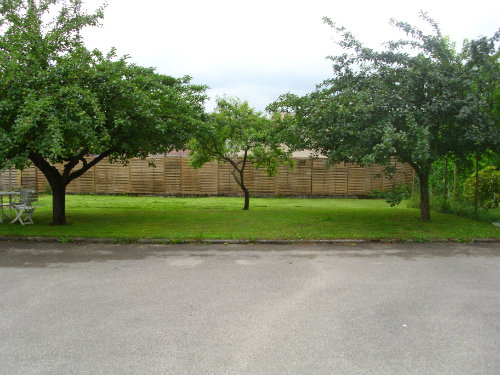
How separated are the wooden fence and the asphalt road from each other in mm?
13479

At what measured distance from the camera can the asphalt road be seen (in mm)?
3252

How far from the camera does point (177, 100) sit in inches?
399

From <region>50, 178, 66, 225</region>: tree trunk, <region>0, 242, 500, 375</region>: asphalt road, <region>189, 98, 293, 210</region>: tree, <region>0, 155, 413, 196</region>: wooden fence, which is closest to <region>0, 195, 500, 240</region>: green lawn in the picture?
<region>50, 178, 66, 225</region>: tree trunk

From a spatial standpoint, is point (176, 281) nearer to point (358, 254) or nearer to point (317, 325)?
point (317, 325)

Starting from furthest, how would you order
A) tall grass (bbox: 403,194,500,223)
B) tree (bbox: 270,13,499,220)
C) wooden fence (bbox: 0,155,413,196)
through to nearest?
wooden fence (bbox: 0,155,413,196) < tall grass (bbox: 403,194,500,223) < tree (bbox: 270,13,499,220)

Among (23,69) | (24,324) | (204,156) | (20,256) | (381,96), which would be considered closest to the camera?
(24,324)

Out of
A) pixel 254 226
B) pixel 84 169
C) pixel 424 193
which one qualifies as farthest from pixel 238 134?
pixel 424 193

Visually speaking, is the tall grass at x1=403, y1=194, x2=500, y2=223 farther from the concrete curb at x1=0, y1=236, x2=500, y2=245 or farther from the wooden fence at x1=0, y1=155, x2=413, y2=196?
the wooden fence at x1=0, y1=155, x2=413, y2=196

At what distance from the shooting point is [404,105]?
9453 mm

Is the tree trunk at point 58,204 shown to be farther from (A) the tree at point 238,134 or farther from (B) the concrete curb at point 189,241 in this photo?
(A) the tree at point 238,134

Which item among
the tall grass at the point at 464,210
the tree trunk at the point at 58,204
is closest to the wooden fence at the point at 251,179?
the tall grass at the point at 464,210

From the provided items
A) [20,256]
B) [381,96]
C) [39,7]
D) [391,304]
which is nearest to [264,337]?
[391,304]

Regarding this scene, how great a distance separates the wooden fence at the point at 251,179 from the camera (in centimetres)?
2080

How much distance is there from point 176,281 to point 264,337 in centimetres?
228
